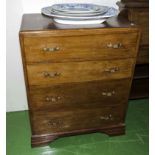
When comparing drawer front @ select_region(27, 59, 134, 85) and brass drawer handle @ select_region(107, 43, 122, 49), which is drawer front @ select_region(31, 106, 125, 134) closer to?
drawer front @ select_region(27, 59, 134, 85)

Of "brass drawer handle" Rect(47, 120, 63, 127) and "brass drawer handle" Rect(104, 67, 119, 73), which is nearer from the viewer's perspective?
"brass drawer handle" Rect(104, 67, 119, 73)

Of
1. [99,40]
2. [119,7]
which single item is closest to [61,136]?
[99,40]

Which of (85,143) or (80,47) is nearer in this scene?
(80,47)

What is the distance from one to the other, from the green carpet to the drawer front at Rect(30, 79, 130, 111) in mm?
290

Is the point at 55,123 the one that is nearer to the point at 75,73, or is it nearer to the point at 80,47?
the point at 75,73

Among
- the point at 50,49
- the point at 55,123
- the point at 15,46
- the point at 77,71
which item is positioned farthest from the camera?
the point at 15,46

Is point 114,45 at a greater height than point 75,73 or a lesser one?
greater


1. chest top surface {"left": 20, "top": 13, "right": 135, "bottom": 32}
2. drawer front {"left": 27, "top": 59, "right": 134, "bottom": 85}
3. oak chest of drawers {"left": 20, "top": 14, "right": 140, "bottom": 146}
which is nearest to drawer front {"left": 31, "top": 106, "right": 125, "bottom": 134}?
oak chest of drawers {"left": 20, "top": 14, "right": 140, "bottom": 146}

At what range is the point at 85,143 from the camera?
5.62 ft

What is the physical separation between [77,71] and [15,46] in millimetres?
597

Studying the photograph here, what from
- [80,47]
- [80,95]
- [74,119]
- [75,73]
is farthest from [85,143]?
[80,47]

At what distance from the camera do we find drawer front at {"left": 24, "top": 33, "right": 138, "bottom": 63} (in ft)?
4.36

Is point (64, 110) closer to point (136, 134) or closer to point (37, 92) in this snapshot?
point (37, 92)

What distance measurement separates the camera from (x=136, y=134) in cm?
181
